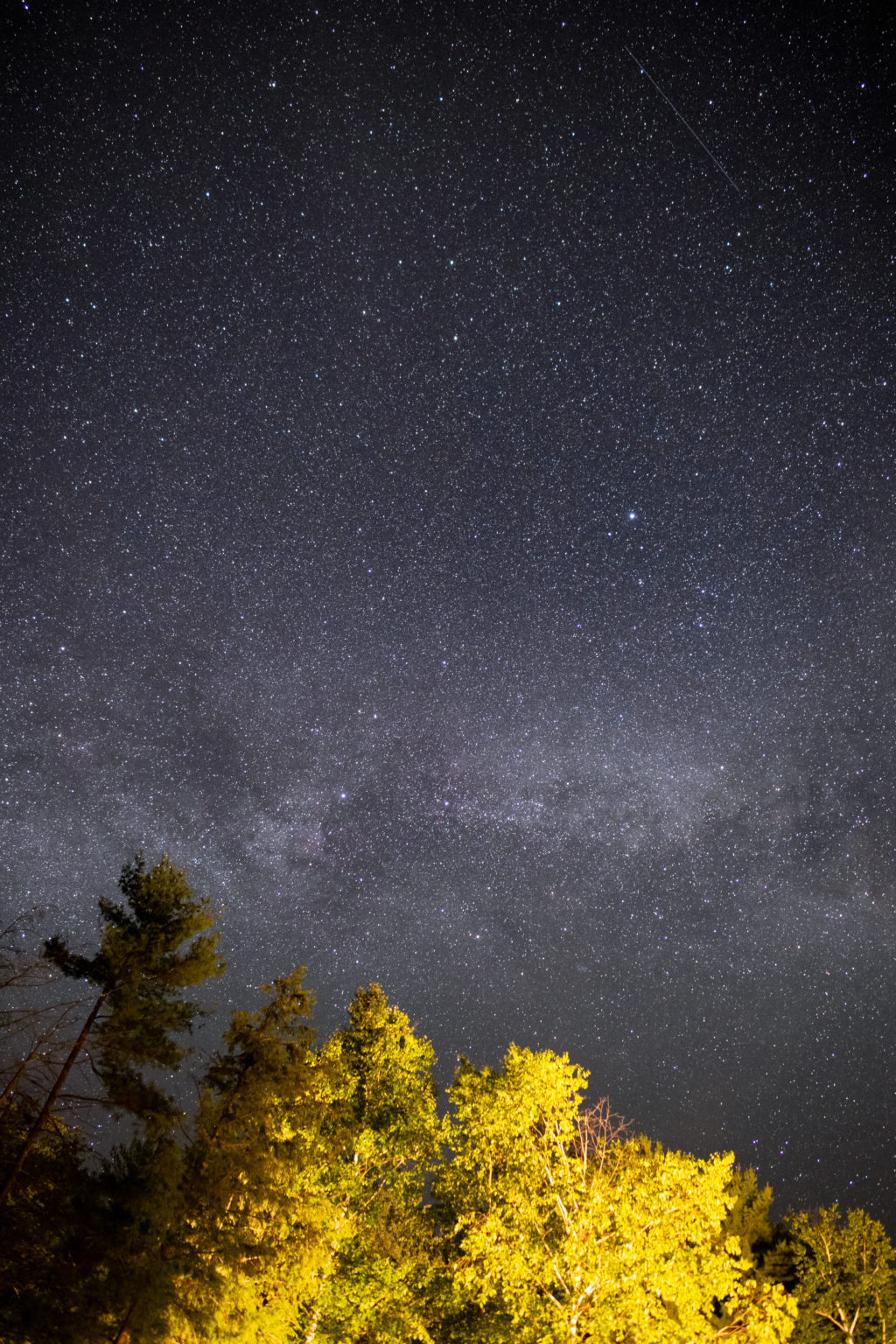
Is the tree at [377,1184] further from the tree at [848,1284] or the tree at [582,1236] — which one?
the tree at [848,1284]

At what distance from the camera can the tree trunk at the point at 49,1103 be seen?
27.8 ft

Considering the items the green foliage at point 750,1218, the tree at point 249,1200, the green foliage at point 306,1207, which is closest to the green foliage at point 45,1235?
the green foliage at point 306,1207

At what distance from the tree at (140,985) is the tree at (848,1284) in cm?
2496

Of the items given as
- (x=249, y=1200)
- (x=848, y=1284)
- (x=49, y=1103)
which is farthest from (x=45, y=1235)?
(x=848, y=1284)

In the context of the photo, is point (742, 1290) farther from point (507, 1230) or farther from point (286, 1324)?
point (286, 1324)

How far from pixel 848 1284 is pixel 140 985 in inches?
1064

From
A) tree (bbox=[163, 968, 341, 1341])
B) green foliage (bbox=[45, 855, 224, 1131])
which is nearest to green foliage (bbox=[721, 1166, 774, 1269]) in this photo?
tree (bbox=[163, 968, 341, 1341])

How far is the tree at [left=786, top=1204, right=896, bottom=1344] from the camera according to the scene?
824 inches

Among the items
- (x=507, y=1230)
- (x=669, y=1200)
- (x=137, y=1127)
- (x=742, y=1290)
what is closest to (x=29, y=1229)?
(x=137, y=1127)

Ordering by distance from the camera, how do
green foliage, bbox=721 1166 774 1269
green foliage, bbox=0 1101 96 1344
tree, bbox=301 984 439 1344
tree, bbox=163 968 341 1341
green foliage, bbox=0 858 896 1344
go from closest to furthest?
green foliage, bbox=0 1101 96 1344
green foliage, bbox=0 858 896 1344
tree, bbox=163 968 341 1341
tree, bbox=301 984 439 1344
green foliage, bbox=721 1166 774 1269

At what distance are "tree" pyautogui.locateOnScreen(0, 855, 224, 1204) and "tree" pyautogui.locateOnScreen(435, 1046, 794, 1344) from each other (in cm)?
648

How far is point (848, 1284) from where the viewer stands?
2141 cm

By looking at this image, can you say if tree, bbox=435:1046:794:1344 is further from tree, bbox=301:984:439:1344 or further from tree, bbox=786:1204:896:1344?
tree, bbox=786:1204:896:1344

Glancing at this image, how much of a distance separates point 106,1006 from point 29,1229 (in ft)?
9.46
